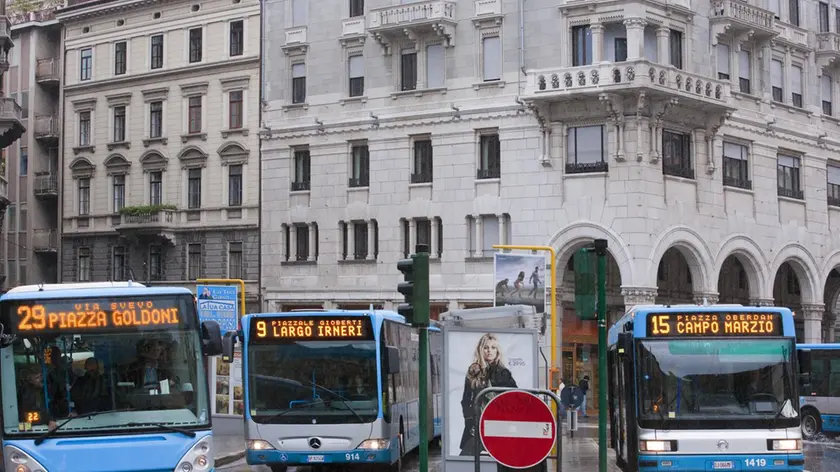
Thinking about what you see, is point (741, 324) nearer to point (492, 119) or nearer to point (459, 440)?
point (459, 440)

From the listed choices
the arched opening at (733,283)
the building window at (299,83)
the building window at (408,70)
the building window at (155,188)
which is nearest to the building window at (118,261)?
the building window at (155,188)

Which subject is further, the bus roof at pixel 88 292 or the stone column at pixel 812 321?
the stone column at pixel 812 321

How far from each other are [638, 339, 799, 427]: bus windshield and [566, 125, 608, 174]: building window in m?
24.8

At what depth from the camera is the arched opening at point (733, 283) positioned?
50.8 meters

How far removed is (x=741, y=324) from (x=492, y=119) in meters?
26.8

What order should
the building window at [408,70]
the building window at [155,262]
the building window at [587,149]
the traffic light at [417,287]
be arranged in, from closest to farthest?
1. the traffic light at [417,287]
2. the building window at [587,149]
3. the building window at [408,70]
4. the building window at [155,262]

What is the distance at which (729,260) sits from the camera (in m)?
Result: 50.9

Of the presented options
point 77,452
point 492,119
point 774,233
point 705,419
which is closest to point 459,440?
point 705,419

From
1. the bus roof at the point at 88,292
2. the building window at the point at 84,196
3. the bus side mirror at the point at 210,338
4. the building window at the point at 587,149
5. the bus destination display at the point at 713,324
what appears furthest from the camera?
the building window at the point at 84,196

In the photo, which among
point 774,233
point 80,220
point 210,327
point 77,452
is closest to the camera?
point 77,452

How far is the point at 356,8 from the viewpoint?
159 ft

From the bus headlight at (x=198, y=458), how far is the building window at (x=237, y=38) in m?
37.5

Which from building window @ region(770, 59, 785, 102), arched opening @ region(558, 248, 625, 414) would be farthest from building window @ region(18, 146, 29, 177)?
building window @ region(770, 59, 785, 102)

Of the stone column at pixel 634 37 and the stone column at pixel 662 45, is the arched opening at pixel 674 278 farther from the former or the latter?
the stone column at pixel 634 37
